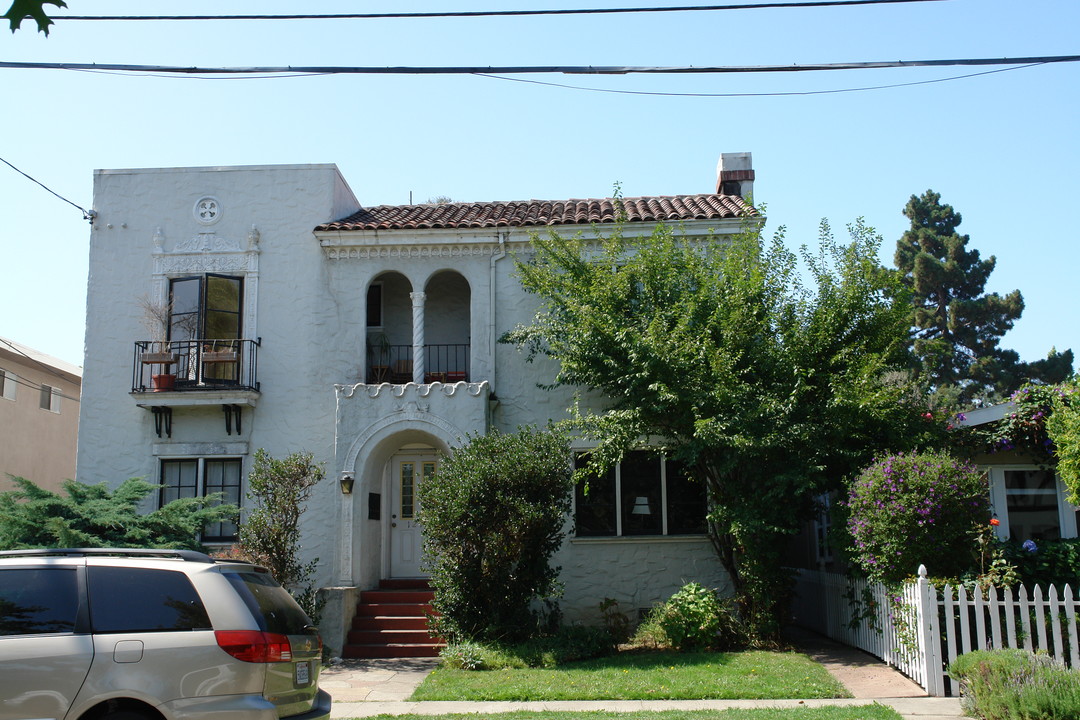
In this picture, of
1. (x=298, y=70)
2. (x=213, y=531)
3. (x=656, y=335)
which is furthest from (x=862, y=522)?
(x=213, y=531)

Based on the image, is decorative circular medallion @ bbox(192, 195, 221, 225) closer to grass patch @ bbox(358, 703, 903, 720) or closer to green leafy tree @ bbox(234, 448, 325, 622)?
green leafy tree @ bbox(234, 448, 325, 622)

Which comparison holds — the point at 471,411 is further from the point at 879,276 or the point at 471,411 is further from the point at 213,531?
the point at 879,276

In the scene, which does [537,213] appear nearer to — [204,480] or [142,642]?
[204,480]

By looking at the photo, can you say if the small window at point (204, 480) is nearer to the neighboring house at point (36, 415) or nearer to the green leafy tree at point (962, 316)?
the neighboring house at point (36, 415)

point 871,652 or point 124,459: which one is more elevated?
point 124,459

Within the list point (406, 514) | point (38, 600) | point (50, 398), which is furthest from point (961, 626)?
point (50, 398)

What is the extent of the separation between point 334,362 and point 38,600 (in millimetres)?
9935

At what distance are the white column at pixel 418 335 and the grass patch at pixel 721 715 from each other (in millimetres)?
7809

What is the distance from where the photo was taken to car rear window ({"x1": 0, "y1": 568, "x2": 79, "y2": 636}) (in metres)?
6.81

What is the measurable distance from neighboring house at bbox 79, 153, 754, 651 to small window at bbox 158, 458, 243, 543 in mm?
34

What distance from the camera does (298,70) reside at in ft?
31.1

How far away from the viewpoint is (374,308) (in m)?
18.0

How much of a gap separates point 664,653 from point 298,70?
8.87 metres

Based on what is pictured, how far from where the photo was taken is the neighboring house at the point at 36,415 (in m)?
24.7
